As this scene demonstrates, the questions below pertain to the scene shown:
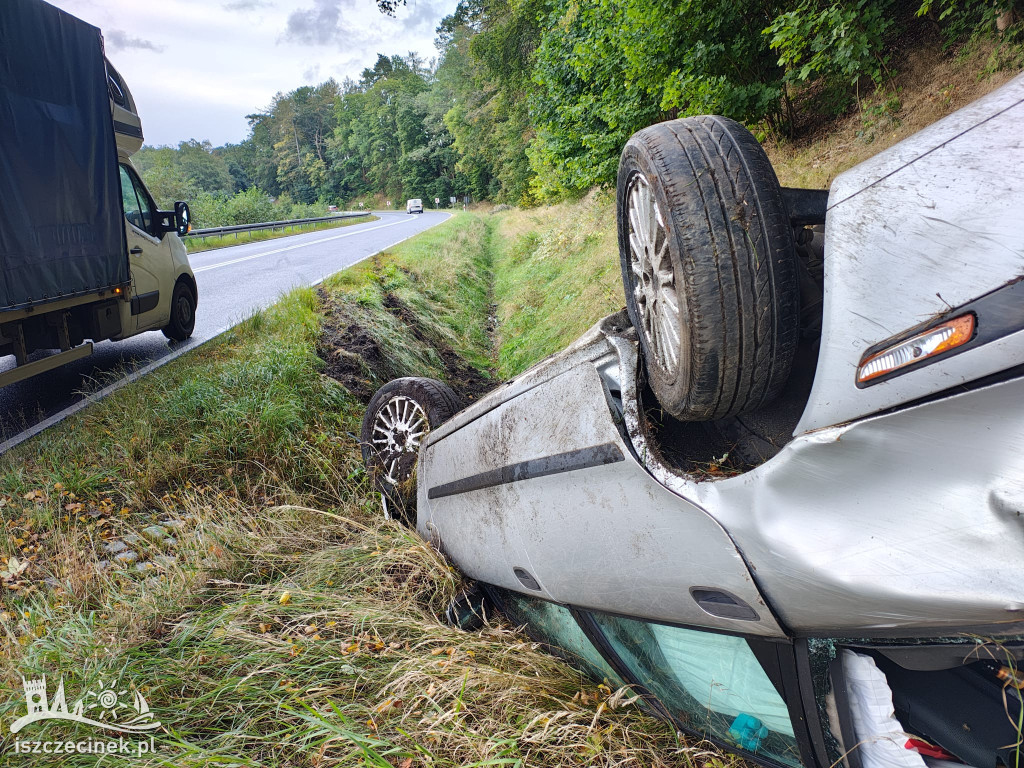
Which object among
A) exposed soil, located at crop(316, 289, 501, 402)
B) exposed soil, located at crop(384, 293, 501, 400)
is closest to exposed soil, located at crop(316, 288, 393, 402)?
exposed soil, located at crop(316, 289, 501, 402)

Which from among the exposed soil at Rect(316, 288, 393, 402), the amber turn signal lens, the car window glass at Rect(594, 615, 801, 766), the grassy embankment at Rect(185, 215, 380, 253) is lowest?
the car window glass at Rect(594, 615, 801, 766)

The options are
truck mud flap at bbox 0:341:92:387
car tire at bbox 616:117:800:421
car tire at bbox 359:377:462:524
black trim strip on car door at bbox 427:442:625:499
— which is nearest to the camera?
car tire at bbox 616:117:800:421

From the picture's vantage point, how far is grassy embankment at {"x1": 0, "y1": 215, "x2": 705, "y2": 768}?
184 cm

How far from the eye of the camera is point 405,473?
3.33 metres

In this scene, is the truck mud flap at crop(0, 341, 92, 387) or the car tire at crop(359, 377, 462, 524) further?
the truck mud flap at crop(0, 341, 92, 387)

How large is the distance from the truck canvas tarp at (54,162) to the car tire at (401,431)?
3.04 m

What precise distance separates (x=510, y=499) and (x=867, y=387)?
1.20m

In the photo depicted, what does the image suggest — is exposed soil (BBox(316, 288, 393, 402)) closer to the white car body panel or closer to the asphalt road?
the asphalt road

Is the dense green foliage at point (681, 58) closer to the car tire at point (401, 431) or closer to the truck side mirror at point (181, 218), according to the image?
the car tire at point (401, 431)

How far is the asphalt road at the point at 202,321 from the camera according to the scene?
535cm

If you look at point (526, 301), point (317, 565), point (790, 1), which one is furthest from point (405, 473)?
point (526, 301)

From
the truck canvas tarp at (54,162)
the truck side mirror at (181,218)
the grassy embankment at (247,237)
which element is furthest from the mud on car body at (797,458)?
the grassy embankment at (247,237)

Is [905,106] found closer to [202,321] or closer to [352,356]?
[352,356]

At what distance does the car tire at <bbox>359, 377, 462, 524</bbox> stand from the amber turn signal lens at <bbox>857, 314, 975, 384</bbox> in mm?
2199
